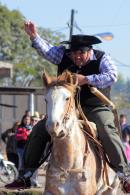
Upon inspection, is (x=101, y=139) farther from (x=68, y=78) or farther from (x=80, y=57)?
(x=68, y=78)

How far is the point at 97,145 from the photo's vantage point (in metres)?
9.49

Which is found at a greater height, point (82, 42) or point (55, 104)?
point (82, 42)

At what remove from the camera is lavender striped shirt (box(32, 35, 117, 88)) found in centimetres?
928

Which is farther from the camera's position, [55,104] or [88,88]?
[88,88]

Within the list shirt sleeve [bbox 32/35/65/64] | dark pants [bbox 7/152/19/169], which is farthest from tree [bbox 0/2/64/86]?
shirt sleeve [bbox 32/35/65/64]

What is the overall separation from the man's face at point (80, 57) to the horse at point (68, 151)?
67 cm

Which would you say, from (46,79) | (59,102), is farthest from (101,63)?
(59,102)

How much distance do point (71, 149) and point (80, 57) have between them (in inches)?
50.9

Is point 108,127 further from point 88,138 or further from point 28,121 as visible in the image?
point 28,121

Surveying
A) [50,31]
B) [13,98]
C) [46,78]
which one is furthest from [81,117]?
[50,31]

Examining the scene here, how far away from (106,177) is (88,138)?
563mm

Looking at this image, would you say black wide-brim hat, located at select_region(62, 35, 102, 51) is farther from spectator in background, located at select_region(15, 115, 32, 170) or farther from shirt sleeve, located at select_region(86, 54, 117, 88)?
spectator in background, located at select_region(15, 115, 32, 170)

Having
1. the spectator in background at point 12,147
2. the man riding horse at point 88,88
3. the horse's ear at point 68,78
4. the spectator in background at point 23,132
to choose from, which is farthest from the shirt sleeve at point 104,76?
the spectator in background at point 12,147

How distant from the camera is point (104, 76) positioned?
30.6 feet
